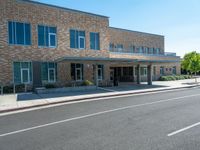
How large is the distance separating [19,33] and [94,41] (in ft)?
32.0

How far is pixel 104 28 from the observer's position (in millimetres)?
29438

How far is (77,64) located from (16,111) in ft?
49.0

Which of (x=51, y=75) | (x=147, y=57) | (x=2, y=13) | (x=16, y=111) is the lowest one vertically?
(x=16, y=111)

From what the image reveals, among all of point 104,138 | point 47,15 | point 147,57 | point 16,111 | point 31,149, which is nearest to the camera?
point 31,149

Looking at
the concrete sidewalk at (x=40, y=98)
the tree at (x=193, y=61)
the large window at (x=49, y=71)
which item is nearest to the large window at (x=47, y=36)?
the large window at (x=49, y=71)

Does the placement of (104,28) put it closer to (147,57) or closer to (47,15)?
(47,15)

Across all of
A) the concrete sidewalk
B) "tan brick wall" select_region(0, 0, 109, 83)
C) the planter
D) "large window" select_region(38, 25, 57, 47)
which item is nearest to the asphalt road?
the concrete sidewalk

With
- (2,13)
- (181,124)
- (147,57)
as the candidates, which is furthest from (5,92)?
(147,57)

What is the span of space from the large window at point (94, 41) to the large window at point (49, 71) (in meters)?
6.05

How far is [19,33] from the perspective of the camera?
22250 mm

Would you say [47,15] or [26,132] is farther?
[47,15]

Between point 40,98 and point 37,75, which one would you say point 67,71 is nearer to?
point 37,75

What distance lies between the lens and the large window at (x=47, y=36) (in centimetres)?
2361

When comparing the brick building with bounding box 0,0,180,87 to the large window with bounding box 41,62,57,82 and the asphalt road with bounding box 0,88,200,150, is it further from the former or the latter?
the asphalt road with bounding box 0,88,200,150
